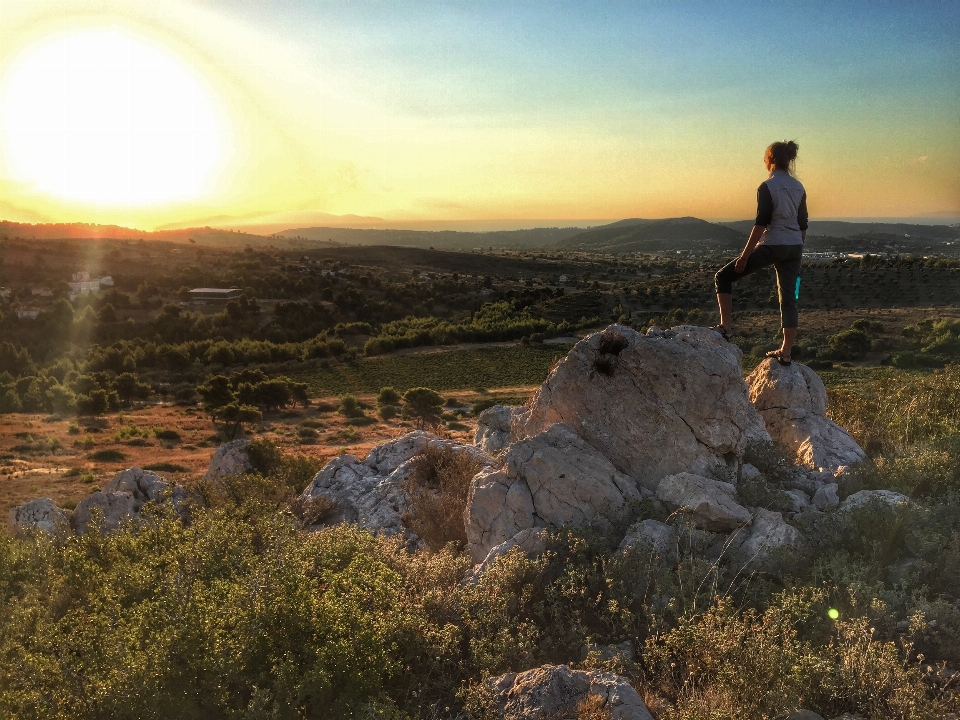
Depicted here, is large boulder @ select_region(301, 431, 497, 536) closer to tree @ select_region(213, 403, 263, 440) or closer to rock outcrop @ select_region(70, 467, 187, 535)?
rock outcrop @ select_region(70, 467, 187, 535)

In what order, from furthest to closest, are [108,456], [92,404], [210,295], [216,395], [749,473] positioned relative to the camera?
[210,295] < [216,395] < [92,404] < [108,456] < [749,473]

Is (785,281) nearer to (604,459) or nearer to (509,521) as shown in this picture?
(604,459)

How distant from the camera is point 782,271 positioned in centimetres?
670

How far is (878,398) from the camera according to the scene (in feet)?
30.0

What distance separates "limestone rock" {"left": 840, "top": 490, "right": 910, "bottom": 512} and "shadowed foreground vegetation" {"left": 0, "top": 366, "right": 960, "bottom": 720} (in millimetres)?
166

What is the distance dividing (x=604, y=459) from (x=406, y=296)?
7615 centimetres

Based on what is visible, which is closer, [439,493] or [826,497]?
[826,497]

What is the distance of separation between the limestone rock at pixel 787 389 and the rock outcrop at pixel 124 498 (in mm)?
8235

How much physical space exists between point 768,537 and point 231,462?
10.7 m

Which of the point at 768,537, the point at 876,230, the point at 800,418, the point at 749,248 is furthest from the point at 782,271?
the point at 876,230

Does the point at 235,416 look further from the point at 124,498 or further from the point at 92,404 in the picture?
the point at 124,498

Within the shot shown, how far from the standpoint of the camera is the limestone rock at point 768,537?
4570mm

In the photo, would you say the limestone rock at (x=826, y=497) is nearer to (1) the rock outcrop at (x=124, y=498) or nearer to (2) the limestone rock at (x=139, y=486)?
(1) the rock outcrop at (x=124, y=498)

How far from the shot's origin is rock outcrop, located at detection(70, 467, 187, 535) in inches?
386
